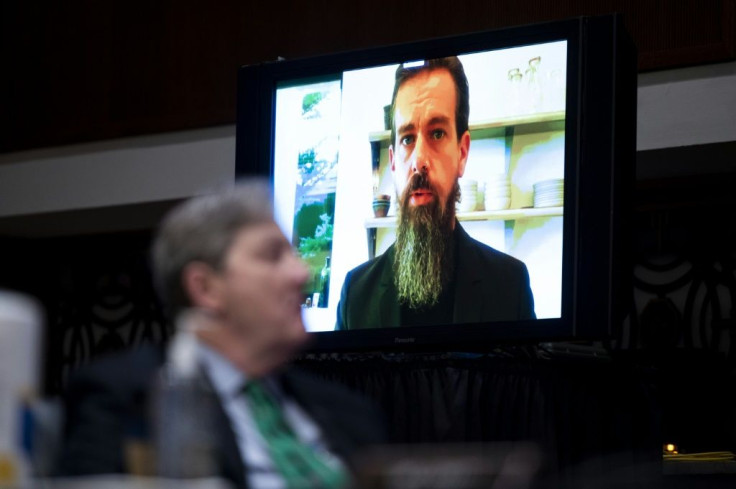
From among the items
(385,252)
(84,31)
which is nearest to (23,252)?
(84,31)

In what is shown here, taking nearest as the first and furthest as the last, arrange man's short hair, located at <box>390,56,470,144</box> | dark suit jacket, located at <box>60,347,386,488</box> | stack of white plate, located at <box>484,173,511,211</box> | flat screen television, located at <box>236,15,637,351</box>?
dark suit jacket, located at <box>60,347,386,488</box> → flat screen television, located at <box>236,15,637,351</box> → stack of white plate, located at <box>484,173,511,211</box> → man's short hair, located at <box>390,56,470,144</box>

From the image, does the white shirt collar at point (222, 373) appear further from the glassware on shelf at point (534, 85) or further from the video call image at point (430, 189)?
the glassware on shelf at point (534, 85)

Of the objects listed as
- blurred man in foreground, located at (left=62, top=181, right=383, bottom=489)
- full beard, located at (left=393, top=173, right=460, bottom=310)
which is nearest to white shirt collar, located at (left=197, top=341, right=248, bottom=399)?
blurred man in foreground, located at (left=62, top=181, right=383, bottom=489)

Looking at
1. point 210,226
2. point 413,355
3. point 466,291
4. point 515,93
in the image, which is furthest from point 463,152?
point 210,226

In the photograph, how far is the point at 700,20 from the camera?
156 inches

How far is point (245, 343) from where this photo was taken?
4.84ft

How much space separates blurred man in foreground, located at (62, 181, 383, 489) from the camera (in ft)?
4.55

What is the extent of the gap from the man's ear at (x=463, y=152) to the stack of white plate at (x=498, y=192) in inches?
2.8

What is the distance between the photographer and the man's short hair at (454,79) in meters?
3.24

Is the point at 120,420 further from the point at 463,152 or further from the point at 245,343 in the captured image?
the point at 463,152

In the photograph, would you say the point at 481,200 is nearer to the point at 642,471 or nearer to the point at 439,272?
the point at 439,272

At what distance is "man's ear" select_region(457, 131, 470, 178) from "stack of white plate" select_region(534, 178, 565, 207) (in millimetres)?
185

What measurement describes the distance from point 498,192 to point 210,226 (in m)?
1.73

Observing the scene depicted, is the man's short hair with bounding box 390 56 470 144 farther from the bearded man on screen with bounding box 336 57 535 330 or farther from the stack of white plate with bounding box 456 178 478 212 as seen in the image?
the stack of white plate with bounding box 456 178 478 212
